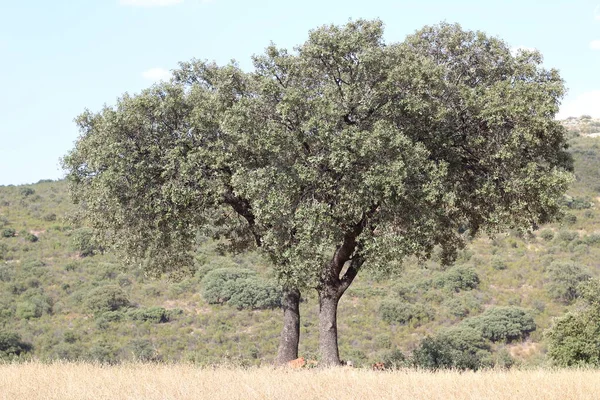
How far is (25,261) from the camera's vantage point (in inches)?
2498

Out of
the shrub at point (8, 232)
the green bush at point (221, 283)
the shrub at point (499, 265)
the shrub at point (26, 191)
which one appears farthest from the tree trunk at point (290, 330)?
the shrub at point (26, 191)

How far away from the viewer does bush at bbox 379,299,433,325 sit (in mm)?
53344

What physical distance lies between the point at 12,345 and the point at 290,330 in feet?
101

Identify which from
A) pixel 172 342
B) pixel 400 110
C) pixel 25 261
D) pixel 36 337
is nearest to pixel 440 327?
pixel 172 342

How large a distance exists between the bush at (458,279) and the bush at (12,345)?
35.6 metres

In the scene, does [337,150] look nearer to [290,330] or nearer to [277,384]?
[277,384]

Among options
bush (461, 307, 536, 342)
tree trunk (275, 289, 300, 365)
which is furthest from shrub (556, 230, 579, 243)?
tree trunk (275, 289, 300, 365)

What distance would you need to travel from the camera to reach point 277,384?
1512 cm

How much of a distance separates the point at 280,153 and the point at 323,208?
2259 millimetres

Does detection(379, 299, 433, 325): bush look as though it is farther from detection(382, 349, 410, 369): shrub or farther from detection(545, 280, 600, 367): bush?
detection(545, 280, 600, 367): bush

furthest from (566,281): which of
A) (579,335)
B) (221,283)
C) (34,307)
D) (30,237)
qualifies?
(30,237)

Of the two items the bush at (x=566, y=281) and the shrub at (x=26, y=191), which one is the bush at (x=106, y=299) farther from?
the shrub at (x=26, y=191)

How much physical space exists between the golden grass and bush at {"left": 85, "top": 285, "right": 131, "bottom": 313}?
3855 cm

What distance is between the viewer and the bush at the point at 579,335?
105 feet
